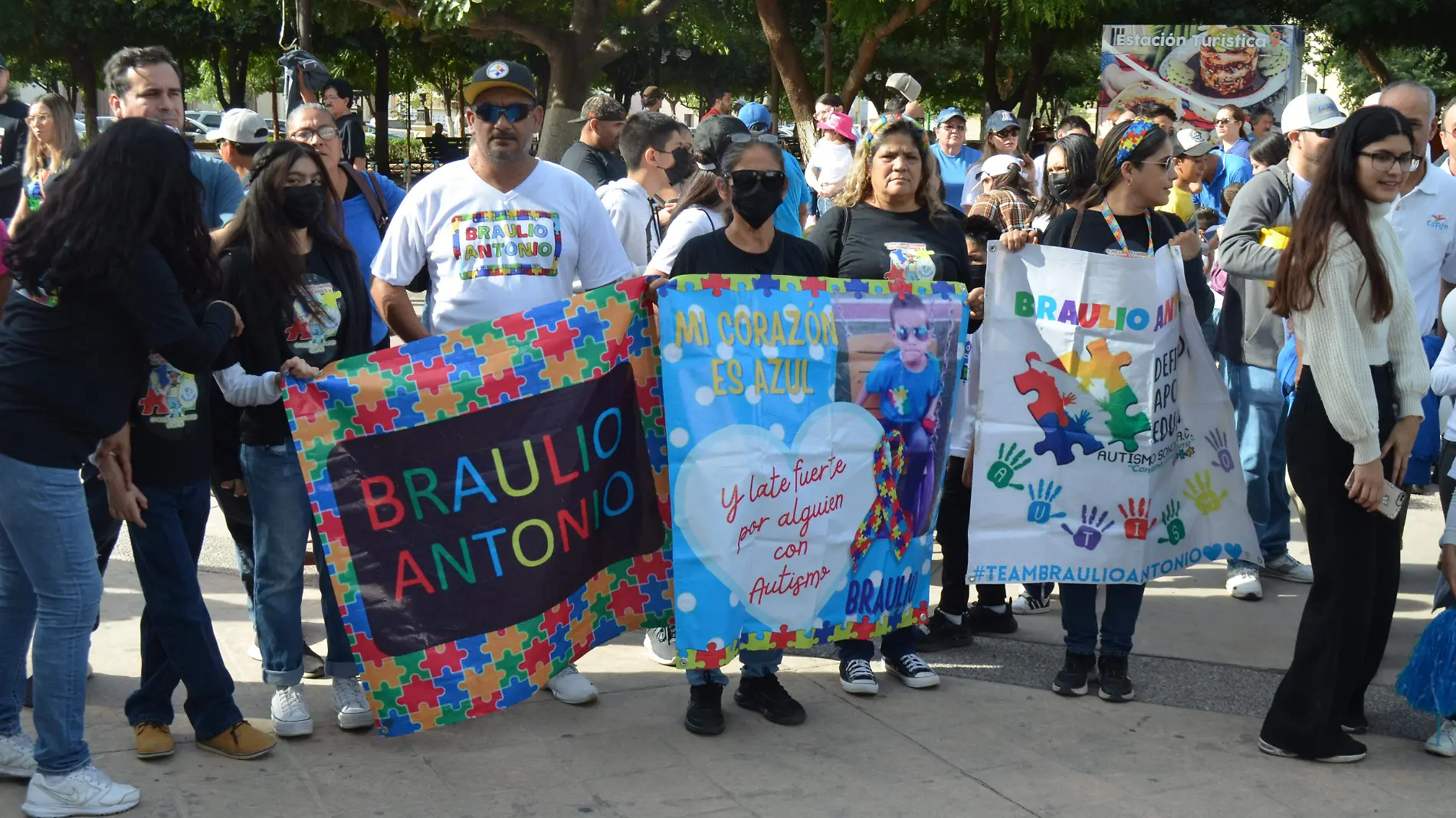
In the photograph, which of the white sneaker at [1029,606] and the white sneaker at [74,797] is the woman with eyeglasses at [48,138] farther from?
the white sneaker at [1029,606]

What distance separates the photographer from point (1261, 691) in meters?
5.11

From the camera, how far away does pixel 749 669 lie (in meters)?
4.68

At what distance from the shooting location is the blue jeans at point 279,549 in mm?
4336

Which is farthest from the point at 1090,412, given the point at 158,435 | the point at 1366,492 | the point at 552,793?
the point at 158,435

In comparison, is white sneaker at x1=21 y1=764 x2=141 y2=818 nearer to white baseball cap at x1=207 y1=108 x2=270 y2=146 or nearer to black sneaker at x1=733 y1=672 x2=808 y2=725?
black sneaker at x1=733 y1=672 x2=808 y2=725

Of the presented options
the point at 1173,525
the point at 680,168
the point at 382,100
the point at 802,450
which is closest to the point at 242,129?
the point at 680,168

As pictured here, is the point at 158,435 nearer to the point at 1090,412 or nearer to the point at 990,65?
the point at 1090,412

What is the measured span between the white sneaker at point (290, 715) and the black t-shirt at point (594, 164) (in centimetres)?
Answer: 394

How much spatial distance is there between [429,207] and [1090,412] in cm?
235

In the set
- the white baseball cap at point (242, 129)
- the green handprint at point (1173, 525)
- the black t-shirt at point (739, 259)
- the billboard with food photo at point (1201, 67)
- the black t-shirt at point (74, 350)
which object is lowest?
the green handprint at point (1173, 525)

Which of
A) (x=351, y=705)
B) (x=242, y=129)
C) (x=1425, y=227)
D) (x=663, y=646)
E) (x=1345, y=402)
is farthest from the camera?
(x=1425, y=227)

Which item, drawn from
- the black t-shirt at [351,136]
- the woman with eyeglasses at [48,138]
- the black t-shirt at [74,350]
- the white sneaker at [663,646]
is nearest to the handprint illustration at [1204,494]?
the white sneaker at [663,646]

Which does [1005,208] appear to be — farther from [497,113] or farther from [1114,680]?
[497,113]

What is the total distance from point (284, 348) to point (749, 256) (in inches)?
59.0
